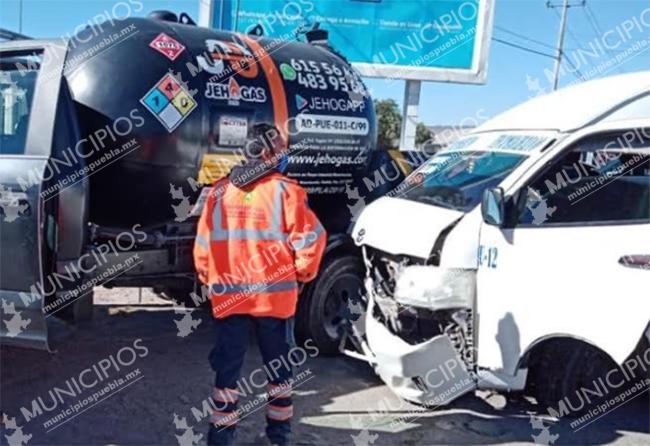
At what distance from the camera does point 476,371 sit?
4152 mm

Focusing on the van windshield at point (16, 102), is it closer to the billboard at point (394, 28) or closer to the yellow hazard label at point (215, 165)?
the yellow hazard label at point (215, 165)

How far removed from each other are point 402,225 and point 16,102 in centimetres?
251

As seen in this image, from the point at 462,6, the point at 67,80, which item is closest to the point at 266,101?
the point at 67,80

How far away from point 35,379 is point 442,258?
114 inches

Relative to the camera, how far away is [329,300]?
17.8ft

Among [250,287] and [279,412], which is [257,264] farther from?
[279,412]

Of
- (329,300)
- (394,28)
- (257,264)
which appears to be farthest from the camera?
(394,28)

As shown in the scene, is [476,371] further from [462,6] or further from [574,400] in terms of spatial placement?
[462,6]

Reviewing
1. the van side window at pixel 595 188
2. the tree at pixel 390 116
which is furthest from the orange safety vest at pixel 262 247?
the tree at pixel 390 116

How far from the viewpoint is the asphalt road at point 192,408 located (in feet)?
13.0

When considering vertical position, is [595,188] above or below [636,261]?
above

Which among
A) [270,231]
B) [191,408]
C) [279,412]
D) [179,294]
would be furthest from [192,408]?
[179,294]

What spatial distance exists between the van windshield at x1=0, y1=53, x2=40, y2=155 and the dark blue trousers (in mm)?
1530

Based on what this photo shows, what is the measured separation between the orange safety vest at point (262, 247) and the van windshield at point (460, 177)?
3.99 feet
